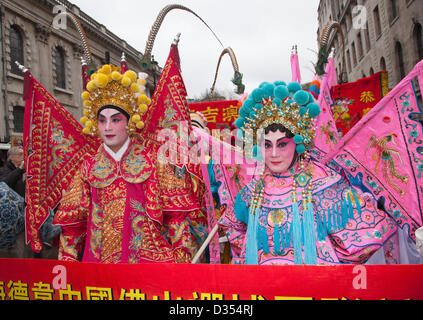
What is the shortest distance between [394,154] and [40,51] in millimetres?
15354

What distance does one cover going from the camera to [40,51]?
1422cm

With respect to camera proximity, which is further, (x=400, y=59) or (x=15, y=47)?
(x=400, y=59)

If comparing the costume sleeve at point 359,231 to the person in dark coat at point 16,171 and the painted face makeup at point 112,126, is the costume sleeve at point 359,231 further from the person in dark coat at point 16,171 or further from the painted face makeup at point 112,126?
the person in dark coat at point 16,171

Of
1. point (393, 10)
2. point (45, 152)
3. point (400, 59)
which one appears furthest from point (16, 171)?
point (393, 10)

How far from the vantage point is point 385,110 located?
2.41m

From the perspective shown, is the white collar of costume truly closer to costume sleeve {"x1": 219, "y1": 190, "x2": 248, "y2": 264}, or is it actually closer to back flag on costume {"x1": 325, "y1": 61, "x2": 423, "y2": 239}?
costume sleeve {"x1": 219, "y1": 190, "x2": 248, "y2": 264}

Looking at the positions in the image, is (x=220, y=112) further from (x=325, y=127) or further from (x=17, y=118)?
(x=17, y=118)

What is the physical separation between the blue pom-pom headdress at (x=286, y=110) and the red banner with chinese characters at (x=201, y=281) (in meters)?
1.02

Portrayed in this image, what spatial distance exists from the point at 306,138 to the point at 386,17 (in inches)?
628

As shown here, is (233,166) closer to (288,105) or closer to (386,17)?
(288,105)

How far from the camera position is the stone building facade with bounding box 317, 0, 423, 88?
502 inches

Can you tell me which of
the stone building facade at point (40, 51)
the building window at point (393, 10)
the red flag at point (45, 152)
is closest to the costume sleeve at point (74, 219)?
the red flag at point (45, 152)
